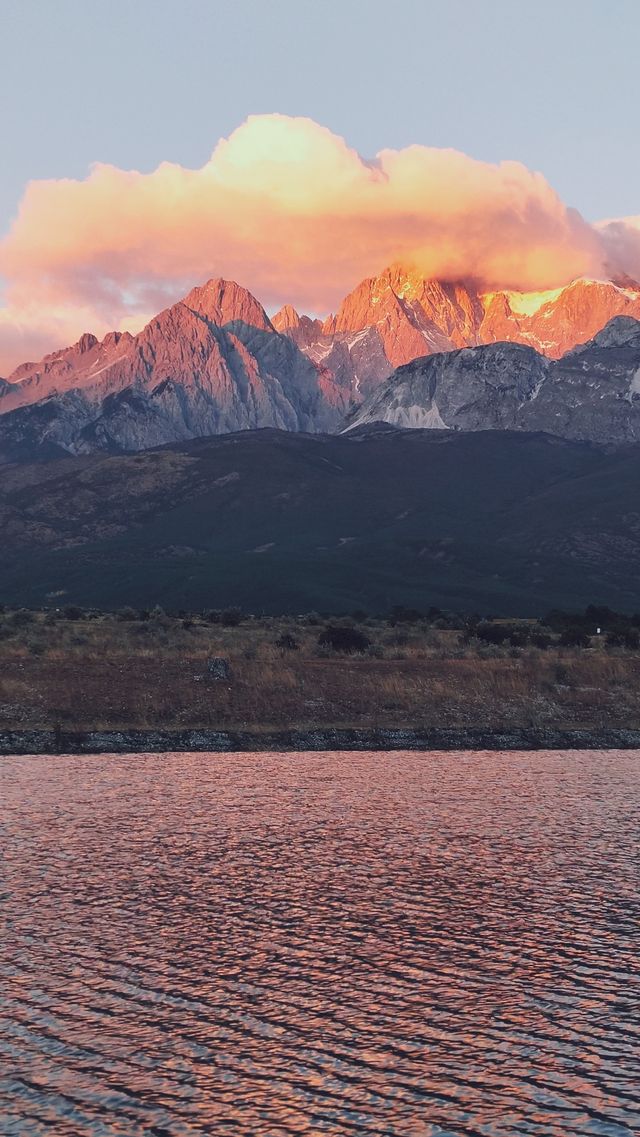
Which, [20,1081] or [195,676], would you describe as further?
[195,676]

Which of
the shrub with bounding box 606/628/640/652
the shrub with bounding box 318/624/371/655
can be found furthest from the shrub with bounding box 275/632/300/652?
the shrub with bounding box 606/628/640/652

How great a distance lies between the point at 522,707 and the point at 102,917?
154ft

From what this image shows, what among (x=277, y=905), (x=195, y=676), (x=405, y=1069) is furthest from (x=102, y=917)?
(x=195, y=676)

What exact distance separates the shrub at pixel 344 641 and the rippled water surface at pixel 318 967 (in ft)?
141

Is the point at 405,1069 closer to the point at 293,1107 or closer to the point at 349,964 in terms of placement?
the point at 293,1107

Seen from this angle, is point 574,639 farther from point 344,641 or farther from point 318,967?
point 318,967

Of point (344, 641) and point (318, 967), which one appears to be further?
point (344, 641)

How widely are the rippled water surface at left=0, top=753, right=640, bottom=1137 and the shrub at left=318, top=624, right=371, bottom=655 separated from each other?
4311 centimetres

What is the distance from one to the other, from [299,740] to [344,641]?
25.0 meters

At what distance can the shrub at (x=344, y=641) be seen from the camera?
81.9m

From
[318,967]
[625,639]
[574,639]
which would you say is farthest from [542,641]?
[318,967]

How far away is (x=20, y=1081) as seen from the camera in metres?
15.8

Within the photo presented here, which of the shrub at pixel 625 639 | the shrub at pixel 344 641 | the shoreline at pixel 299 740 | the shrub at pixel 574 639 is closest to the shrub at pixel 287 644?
the shrub at pixel 344 641

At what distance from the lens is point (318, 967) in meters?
21.0
